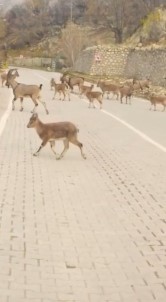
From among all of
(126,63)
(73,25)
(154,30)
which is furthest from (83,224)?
(73,25)

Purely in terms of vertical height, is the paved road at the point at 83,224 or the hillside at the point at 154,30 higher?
the hillside at the point at 154,30

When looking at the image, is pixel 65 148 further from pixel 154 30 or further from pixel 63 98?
pixel 154 30

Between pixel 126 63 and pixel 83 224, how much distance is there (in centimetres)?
5365

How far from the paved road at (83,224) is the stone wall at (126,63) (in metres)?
34.0

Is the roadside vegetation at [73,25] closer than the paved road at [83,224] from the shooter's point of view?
No

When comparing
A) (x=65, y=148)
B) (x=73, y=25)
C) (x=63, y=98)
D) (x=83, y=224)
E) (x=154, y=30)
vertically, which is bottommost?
(x=63, y=98)

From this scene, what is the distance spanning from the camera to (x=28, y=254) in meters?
6.83

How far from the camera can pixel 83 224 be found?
816cm

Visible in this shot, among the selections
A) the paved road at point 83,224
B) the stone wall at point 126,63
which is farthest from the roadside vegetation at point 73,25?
the paved road at point 83,224

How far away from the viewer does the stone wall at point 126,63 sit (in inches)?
1929

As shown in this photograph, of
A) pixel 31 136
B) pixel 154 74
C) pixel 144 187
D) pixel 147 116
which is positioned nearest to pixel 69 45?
pixel 154 74

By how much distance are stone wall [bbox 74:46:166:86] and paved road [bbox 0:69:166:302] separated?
34.0 metres

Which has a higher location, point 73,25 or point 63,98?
point 73,25

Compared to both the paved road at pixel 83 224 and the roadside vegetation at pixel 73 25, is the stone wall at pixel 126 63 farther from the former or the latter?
the paved road at pixel 83 224
